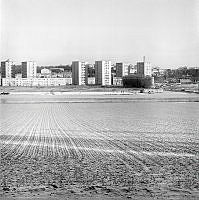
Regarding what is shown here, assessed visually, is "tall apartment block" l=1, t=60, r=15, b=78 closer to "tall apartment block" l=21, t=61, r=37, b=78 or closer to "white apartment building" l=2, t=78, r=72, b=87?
"tall apartment block" l=21, t=61, r=37, b=78

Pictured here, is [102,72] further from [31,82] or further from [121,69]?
[31,82]

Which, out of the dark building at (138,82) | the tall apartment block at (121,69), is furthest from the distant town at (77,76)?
the dark building at (138,82)

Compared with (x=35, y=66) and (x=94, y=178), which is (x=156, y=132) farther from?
(x=35, y=66)

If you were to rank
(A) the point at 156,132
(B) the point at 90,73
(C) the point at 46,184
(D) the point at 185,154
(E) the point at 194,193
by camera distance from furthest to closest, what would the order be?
(B) the point at 90,73
(A) the point at 156,132
(D) the point at 185,154
(C) the point at 46,184
(E) the point at 194,193

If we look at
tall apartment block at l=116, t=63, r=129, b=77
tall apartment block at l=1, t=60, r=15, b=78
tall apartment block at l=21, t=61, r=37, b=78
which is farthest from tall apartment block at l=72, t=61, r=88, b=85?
tall apartment block at l=116, t=63, r=129, b=77

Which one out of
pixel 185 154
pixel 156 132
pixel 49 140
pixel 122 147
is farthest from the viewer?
pixel 156 132

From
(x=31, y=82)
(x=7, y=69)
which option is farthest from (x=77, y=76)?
(x=7, y=69)

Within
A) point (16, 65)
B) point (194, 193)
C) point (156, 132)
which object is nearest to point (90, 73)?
point (16, 65)
